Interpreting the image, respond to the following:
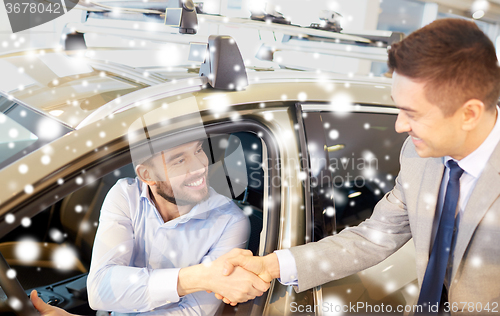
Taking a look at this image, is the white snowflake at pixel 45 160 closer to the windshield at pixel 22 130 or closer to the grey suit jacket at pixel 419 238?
the windshield at pixel 22 130

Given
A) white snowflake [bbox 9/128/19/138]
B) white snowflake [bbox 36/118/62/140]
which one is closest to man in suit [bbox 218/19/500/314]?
white snowflake [bbox 36/118/62/140]

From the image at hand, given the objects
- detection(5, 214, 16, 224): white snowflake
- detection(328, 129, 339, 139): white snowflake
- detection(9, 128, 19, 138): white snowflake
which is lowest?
detection(9, 128, 19, 138): white snowflake

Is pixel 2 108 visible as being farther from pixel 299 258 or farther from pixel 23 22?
pixel 23 22

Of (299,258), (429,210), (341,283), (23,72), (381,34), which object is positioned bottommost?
(341,283)

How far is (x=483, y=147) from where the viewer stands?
3.37 feet

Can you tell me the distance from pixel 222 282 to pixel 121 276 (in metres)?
0.32

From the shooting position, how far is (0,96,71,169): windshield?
3.29 feet

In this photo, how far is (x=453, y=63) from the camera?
0.93 meters

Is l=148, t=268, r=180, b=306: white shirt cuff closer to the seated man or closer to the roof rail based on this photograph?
the seated man

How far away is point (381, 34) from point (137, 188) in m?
1.50

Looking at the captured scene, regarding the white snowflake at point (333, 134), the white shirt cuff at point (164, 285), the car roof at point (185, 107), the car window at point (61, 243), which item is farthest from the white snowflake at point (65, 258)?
the white snowflake at point (333, 134)

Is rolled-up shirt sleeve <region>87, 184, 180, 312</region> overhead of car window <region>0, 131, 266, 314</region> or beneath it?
overhead

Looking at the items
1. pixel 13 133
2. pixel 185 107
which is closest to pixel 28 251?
pixel 13 133

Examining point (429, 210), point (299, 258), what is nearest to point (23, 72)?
point (299, 258)
